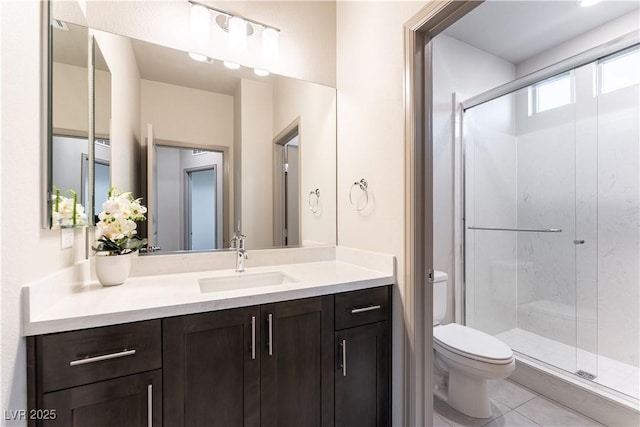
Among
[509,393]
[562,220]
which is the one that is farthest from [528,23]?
[509,393]

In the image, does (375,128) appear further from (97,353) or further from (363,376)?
(97,353)

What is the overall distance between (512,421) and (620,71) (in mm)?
2615

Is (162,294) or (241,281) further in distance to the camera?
(241,281)

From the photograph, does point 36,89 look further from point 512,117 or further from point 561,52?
point 561,52

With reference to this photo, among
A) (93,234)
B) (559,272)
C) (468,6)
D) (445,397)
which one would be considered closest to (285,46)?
(468,6)

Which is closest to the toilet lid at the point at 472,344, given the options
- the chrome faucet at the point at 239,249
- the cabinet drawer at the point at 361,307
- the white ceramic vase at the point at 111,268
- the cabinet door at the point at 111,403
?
the cabinet drawer at the point at 361,307

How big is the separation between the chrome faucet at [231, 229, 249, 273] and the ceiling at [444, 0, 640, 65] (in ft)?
7.35

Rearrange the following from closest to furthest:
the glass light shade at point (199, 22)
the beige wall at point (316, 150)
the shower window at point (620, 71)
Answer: the glass light shade at point (199, 22) < the beige wall at point (316, 150) < the shower window at point (620, 71)

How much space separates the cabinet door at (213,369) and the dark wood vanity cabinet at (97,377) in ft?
0.16

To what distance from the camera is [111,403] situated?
2.94 feet

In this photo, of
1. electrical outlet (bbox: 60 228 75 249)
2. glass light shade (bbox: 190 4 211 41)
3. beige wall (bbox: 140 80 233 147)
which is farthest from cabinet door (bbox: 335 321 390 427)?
glass light shade (bbox: 190 4 211 41)

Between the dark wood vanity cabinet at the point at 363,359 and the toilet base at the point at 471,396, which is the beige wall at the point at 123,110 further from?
the toilet base at the point at 471,396

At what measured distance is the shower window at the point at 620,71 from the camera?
2029 mm

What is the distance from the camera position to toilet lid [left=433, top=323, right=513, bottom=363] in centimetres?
159
